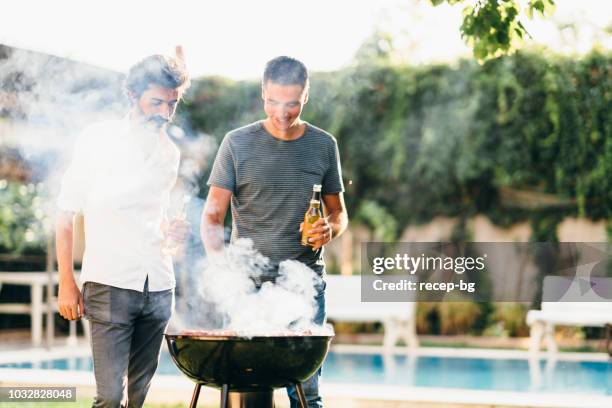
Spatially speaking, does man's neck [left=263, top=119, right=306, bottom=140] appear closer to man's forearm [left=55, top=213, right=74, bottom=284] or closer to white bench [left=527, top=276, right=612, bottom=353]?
man's forearm [left=55, top=213, right=74, bottom=284]

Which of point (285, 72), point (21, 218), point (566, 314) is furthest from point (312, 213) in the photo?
point (21, 218)

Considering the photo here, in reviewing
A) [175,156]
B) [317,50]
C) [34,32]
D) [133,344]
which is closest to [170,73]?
[175,156]

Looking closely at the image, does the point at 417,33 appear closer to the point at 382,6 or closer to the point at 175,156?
the point at 382,6

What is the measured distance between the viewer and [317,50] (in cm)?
1123

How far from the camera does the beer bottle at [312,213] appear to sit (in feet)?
9.87

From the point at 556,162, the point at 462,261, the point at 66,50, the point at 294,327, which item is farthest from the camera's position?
the point at 462,261

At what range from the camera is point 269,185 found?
3070 mm

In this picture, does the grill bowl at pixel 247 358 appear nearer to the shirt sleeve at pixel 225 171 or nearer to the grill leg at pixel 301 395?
the grill leg at pixel 301 395

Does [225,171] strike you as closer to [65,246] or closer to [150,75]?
[150,75]

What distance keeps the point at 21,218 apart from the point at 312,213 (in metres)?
8.66

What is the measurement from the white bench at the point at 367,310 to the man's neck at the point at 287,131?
19.6 feet

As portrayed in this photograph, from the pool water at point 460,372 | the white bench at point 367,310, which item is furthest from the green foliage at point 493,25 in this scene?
the white bench at point 367,310

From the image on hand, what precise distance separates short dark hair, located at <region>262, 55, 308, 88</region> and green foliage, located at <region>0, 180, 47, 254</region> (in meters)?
8.40

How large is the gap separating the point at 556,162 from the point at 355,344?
3.12m
